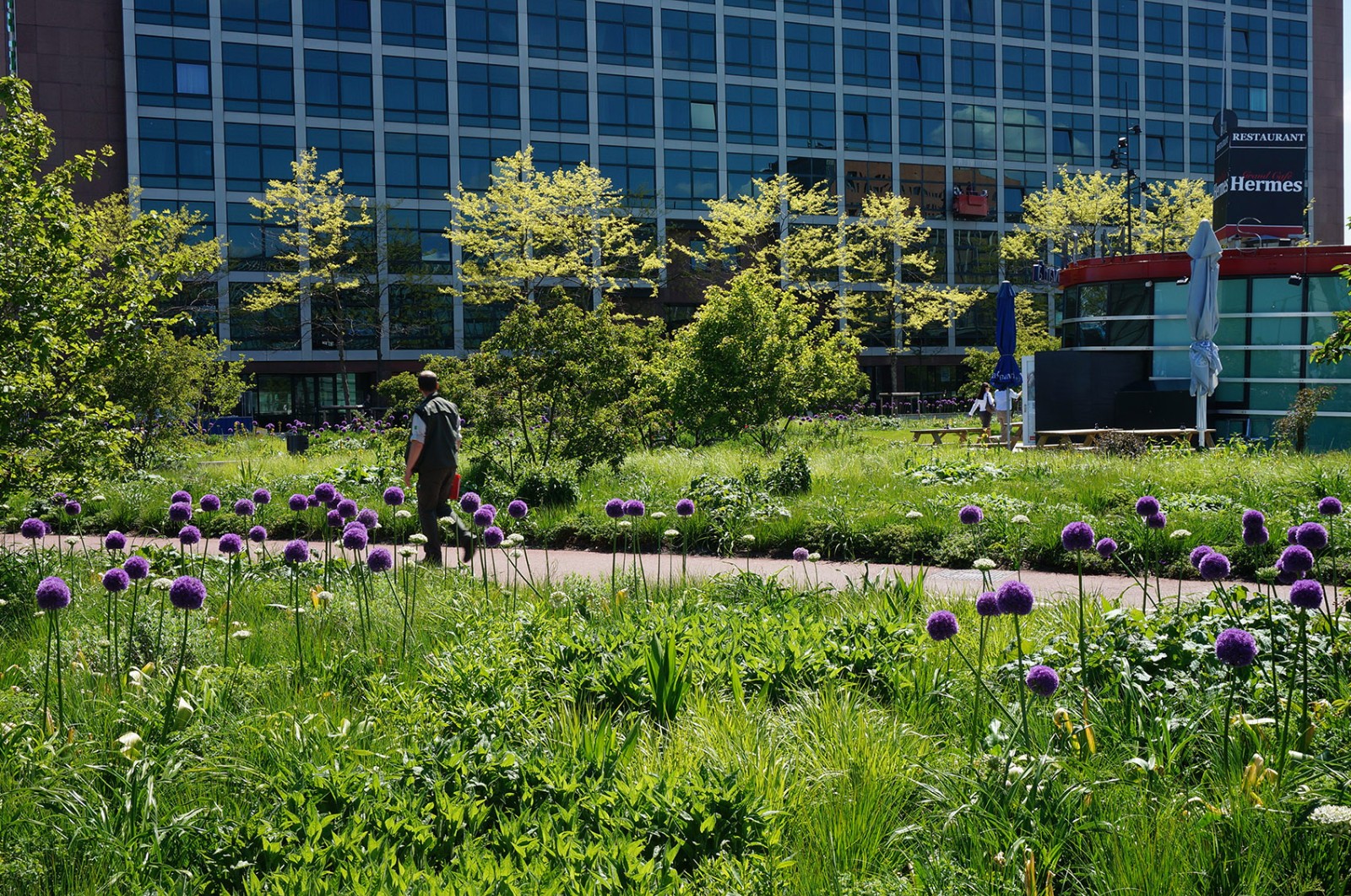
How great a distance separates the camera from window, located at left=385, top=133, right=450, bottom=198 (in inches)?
1930

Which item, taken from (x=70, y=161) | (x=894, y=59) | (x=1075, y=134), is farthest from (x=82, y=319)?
(x=1075, y=134)

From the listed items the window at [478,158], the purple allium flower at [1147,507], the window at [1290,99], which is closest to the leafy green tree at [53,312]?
the purple allium flower at [1147,507]

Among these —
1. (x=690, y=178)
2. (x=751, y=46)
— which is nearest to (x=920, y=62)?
(x=751, y=46)

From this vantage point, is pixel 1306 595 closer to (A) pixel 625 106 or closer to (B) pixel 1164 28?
(A) pixel 625 106

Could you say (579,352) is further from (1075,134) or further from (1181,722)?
(1075,134)

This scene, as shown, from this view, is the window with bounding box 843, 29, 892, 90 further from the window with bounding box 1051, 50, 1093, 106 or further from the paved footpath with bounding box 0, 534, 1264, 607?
the paved footpath with bounding box 0, 534, 1264, 607

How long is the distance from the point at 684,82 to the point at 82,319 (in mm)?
49376

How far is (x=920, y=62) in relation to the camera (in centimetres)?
5847

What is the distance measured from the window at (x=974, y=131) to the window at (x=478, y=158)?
2601 centimetres

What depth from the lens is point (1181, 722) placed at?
390 cm

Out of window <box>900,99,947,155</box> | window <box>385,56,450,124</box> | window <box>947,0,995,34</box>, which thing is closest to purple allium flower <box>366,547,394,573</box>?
window <box>385,56,450,124</box>

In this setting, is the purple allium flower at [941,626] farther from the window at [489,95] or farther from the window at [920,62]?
the window at [920,62]

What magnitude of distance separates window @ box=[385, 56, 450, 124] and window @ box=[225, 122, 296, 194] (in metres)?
4.94

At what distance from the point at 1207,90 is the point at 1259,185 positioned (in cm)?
4512
